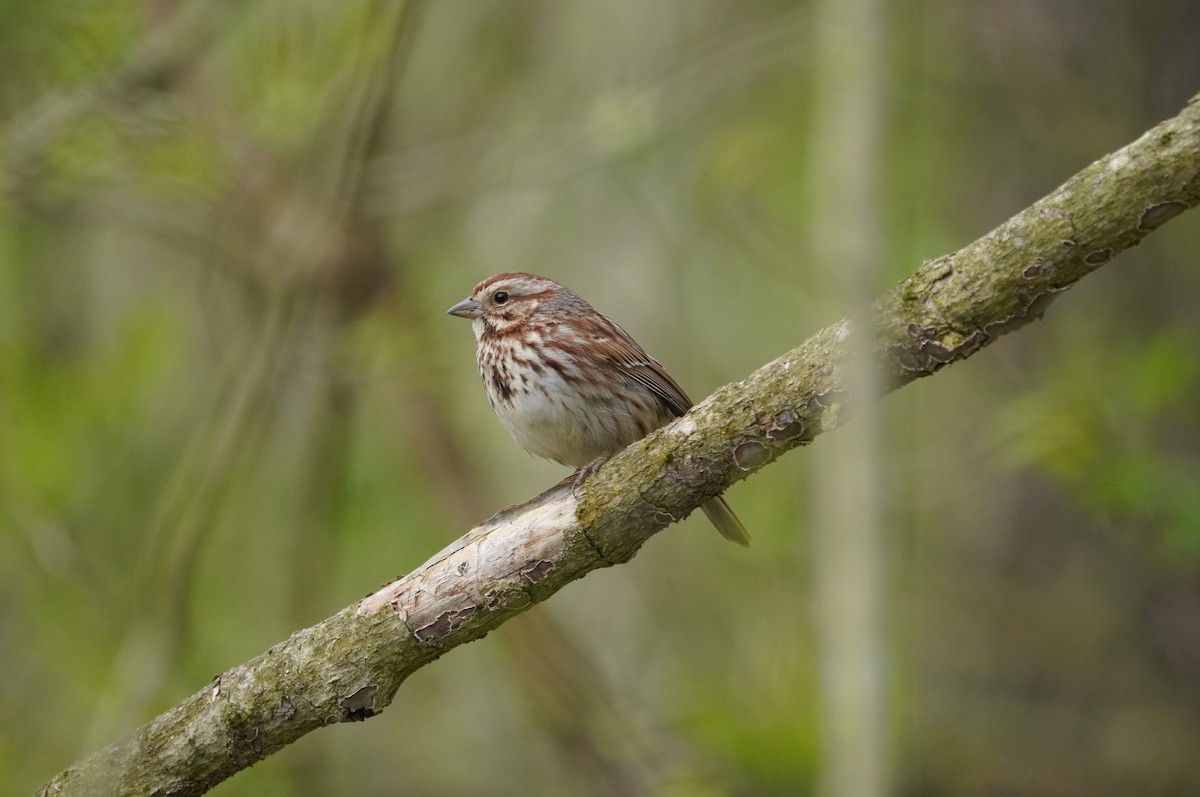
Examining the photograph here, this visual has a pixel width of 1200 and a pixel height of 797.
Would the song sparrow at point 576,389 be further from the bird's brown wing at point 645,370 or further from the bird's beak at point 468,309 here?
the bird's beak at point 468,309

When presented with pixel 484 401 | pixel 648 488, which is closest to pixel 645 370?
pixel 648 488

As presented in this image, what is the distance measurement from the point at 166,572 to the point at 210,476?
40 cm

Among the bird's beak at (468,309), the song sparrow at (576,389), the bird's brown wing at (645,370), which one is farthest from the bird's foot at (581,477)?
the bird's beak at (468,309)

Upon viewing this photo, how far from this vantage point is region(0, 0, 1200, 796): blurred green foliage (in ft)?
18.4

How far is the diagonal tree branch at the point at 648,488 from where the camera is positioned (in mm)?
2879

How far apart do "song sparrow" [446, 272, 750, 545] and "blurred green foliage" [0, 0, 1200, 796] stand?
79 centimetres

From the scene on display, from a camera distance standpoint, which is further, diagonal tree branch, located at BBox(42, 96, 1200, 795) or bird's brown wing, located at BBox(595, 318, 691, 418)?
bird's brown wing, located at BBox(595, 318, 691, 418)

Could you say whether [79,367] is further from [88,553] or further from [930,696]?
[930,696]

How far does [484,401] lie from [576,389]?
3340 millimetres

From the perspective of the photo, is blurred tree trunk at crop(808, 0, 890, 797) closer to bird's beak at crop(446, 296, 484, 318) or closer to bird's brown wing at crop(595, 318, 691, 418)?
bird's brown wing at crop(595, 318, 691, 418)

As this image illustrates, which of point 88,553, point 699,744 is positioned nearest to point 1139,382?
point 699,744

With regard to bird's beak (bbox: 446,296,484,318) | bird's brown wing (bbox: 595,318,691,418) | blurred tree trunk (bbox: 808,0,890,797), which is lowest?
blurred tree trunk (bbox: 808,0,890,797)

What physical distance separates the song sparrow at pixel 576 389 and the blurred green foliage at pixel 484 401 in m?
0.79

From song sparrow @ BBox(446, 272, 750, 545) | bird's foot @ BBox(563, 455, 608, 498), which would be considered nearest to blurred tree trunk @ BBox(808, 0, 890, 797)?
bird's foot @ BBox(563, 455, 608, 498)
